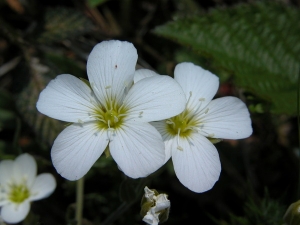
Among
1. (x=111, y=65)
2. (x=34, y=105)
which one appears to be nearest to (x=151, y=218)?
(x=111, y=65)

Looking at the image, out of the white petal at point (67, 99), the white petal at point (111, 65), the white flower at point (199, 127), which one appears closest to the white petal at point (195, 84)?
the white flower at point (199, 127)

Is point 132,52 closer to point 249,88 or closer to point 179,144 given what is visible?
point 179,144

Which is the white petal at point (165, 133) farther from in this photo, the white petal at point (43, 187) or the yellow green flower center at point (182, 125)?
the white petal at point (43, 187)

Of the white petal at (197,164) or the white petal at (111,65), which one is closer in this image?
the white petal at (197,164)

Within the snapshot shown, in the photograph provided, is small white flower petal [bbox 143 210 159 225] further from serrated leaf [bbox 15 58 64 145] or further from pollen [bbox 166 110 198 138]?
serrated leaf [bbox 15 58 64 145]

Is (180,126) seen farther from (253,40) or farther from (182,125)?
(253,40)
